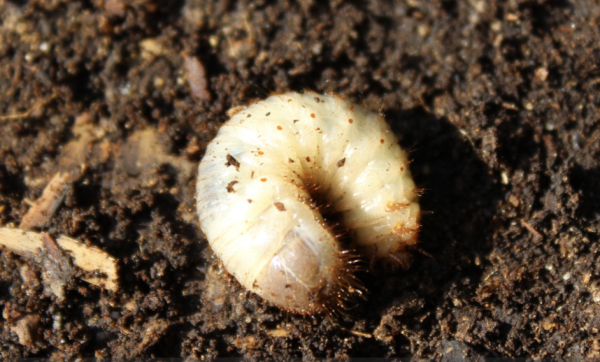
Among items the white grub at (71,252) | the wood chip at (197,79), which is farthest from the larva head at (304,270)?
the wood chip at (197,79)

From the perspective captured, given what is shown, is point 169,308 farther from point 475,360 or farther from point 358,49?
point 358,49

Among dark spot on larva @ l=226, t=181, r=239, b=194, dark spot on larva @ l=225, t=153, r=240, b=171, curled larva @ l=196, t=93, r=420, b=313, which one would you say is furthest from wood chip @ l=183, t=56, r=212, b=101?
dark spot on larva @ l=226, t=181, r=239, b=194

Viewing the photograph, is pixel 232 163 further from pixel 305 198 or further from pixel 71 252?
pixel 71 252

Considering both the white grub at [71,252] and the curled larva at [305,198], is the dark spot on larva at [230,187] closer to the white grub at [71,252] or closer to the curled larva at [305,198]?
the curled larva at [305,198]

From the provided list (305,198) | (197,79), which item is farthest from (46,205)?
(305,198)

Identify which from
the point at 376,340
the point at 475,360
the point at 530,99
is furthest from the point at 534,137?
the point at 376,340

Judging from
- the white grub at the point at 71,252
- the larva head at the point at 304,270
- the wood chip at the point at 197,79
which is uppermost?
the wood chip at the point at 197,79

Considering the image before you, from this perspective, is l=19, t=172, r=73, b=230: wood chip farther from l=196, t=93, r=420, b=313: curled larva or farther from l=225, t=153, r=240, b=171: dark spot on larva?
l=225, t=153, r=240, b=171: dark spot on larva
